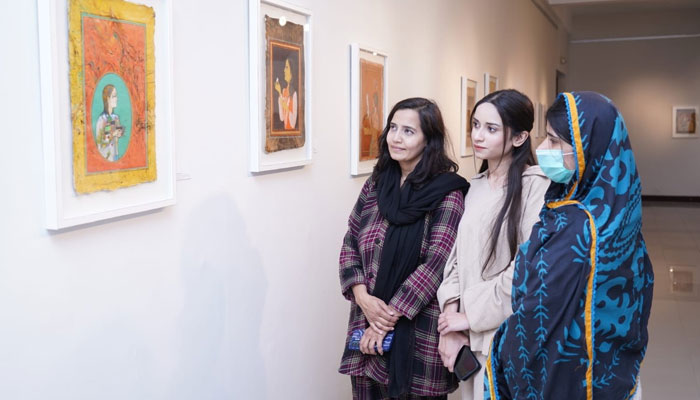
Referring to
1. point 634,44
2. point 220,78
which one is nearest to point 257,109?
point 220,78

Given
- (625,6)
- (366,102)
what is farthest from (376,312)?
(625,6)

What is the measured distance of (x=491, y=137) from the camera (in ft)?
10.9

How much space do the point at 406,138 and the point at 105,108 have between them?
162 centimetres

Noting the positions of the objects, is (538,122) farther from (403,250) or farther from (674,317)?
(403,250)

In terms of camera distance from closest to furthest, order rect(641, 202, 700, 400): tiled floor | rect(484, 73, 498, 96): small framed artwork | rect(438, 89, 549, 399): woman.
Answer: rect(438, 89, 549, 399): woman → rect(641, 202, 700, 400): tiled floor → rect(484, 73, 498, 96): small framed artwork

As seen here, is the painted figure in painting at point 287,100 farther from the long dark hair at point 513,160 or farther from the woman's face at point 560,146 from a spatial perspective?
the woman's face at point 560,146

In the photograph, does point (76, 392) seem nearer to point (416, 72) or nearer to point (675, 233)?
point (416, 72)

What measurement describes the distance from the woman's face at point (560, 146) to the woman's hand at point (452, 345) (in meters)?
1.16

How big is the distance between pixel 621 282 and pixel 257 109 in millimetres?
1975

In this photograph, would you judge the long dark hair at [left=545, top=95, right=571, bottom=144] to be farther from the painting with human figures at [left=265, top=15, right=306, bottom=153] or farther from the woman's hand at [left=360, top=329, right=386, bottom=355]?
the painting with human figures at [left=265, top=15, right=306, bottom=153]

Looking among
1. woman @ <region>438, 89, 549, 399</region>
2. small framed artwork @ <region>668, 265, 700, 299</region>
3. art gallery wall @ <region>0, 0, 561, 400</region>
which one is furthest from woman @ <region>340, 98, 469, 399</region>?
small framed artwork @ <region>668, 265, 700, 299</region>

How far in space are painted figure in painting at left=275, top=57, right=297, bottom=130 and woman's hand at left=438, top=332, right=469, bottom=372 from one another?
144 cm

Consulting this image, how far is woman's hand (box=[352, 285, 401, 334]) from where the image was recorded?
3.44 m

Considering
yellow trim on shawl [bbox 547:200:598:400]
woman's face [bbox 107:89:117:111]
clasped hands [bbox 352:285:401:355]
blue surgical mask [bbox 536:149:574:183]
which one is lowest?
clasped hands [bbox 352:285:401:355]
